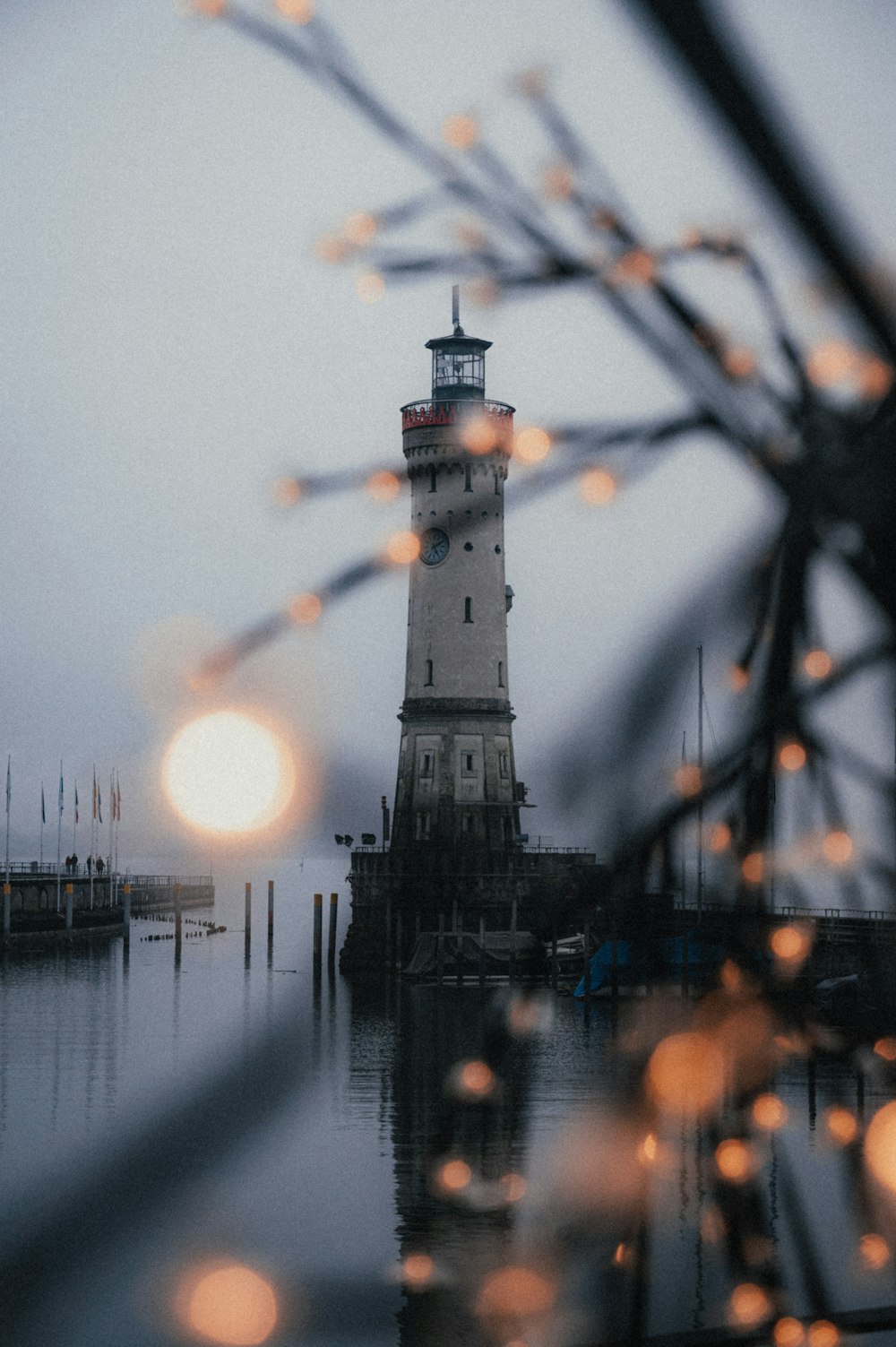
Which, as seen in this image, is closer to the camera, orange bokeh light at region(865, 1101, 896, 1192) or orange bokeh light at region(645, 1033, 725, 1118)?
orange bokeh light at region(645, 1033, 725, 1118)

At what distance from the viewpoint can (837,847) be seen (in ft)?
10.7

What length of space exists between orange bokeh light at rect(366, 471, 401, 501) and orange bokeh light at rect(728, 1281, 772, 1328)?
200cm

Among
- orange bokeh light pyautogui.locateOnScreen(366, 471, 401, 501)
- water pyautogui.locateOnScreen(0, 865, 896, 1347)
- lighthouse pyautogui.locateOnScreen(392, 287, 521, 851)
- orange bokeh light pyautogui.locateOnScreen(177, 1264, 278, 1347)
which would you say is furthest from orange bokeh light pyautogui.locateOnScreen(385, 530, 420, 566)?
lighthouse pyautogui.locateOnScreen(392, 287, 521, 851)

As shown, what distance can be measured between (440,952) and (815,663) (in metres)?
49.7

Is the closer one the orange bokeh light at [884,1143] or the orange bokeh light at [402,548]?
the orange bokeh light at [402,548]

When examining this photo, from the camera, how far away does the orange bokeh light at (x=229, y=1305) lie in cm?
1864

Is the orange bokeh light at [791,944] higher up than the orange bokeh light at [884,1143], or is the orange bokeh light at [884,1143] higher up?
the orange bokeh light at [791,944]

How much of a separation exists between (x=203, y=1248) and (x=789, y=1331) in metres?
20.2

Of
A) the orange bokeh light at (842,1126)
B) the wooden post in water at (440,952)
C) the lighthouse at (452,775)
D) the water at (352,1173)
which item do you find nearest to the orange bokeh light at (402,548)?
the water at (352,1173)

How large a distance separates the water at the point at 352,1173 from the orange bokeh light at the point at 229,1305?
26 cm

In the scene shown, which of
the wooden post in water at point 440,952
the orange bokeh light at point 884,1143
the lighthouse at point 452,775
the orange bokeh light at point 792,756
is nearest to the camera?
the orange bokeh light at point 792,756

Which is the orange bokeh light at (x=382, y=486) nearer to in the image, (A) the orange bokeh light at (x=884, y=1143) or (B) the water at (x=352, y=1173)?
(B) the water at (x=352, y=1173)

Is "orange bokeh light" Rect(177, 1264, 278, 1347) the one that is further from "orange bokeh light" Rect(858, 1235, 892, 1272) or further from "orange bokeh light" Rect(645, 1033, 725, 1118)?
"orange bokeh light" Rect(645, 1033, 725, 1118)

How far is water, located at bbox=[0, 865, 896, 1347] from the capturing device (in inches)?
130
